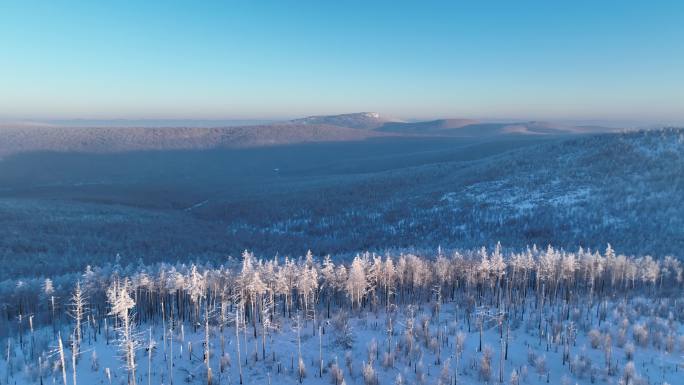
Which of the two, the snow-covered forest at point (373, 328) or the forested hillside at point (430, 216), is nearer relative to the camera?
the snow-covered forest at point (373, 328)

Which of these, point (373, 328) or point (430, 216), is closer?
point (373, 328)

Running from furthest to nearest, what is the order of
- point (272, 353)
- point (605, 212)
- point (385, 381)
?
point (605, 212)
point (272, 353)
point (385, 381)

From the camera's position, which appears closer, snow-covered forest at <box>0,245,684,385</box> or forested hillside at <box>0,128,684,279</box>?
snow-covered forest at <box>0,245,684,385</box>

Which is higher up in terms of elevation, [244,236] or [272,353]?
[272,353]

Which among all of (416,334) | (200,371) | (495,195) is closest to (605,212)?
(495,195)

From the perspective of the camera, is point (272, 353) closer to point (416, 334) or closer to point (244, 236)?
point (416, 334)

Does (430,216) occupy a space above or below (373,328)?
below

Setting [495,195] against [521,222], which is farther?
[495,195]

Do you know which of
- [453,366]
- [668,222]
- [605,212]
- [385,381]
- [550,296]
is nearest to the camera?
[385,381]
